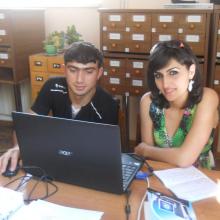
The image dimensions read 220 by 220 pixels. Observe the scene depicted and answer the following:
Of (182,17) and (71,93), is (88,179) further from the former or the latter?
(182,17)

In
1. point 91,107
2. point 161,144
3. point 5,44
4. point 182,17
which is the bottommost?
point 161,144

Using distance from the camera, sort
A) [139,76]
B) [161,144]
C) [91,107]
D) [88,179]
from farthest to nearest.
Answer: [139,76] → [91,107] → [161,144] → [88,179]

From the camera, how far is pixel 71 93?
5.63 ft

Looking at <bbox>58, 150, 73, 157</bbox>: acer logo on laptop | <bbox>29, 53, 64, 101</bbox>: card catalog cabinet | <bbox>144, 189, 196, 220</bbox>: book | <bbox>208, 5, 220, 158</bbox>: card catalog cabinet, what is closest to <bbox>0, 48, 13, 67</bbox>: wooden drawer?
<bbox>29, 53, 64, 101</bbox>: card catalog cabinet

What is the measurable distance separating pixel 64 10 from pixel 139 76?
1240 millimetres

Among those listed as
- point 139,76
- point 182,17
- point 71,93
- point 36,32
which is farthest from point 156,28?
point 36,32

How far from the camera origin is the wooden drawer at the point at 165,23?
2457 millimetres

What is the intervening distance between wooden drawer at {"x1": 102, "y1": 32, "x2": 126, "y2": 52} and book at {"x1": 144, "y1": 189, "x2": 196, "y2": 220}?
182 centimetres

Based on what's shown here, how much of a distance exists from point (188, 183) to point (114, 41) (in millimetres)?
1773

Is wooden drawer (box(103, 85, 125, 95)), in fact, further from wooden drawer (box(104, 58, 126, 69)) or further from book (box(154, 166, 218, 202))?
book (box(154, 166, 218, 202))

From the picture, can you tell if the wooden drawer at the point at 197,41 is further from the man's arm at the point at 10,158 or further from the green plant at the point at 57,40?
the man's arm at the point at 10,158

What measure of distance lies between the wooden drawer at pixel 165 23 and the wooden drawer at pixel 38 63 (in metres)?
1.09

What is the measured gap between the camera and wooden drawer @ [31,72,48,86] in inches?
120

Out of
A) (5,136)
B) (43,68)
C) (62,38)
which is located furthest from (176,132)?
(5,136)
